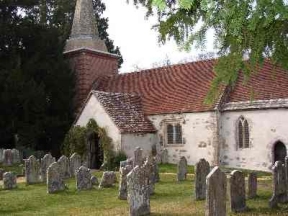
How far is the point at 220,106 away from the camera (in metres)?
22.6

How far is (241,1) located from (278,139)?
16.3 meters

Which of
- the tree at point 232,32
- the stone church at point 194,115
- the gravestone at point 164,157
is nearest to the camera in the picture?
the tree at point 232,32

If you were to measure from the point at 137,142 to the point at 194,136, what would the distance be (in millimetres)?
3392

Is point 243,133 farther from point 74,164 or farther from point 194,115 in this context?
point 74,164

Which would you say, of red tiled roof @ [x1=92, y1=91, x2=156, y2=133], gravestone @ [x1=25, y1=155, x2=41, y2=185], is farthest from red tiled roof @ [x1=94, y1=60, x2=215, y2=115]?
gravestone @ [x1=25, y1=155, x2=41, y2=185]

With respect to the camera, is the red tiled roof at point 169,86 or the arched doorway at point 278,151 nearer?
the arched doorway at point 278,151

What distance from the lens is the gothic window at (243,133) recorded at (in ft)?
71.8

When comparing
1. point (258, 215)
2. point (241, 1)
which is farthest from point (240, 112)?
point (241, 1)

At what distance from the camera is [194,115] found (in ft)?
76.8

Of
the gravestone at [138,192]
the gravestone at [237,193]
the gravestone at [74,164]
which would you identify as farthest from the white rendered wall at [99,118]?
the gravestone at [237,193]

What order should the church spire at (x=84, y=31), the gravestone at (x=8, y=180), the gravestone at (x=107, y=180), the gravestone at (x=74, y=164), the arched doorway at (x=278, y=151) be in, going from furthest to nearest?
the church spire at (x=84, y=31), the arched doorway at (x=278, y=151), the gravestone at (x=74, y=164), the gravestone at (x=8, y=180), the gravestone at (x=107, y=180)

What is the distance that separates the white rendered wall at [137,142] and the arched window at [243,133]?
5.48m

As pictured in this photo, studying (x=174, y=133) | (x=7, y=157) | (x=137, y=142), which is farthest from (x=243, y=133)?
(x=7, y=157)

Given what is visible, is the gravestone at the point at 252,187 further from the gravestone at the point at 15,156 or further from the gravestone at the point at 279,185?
the gravestone at the point at 15,156
